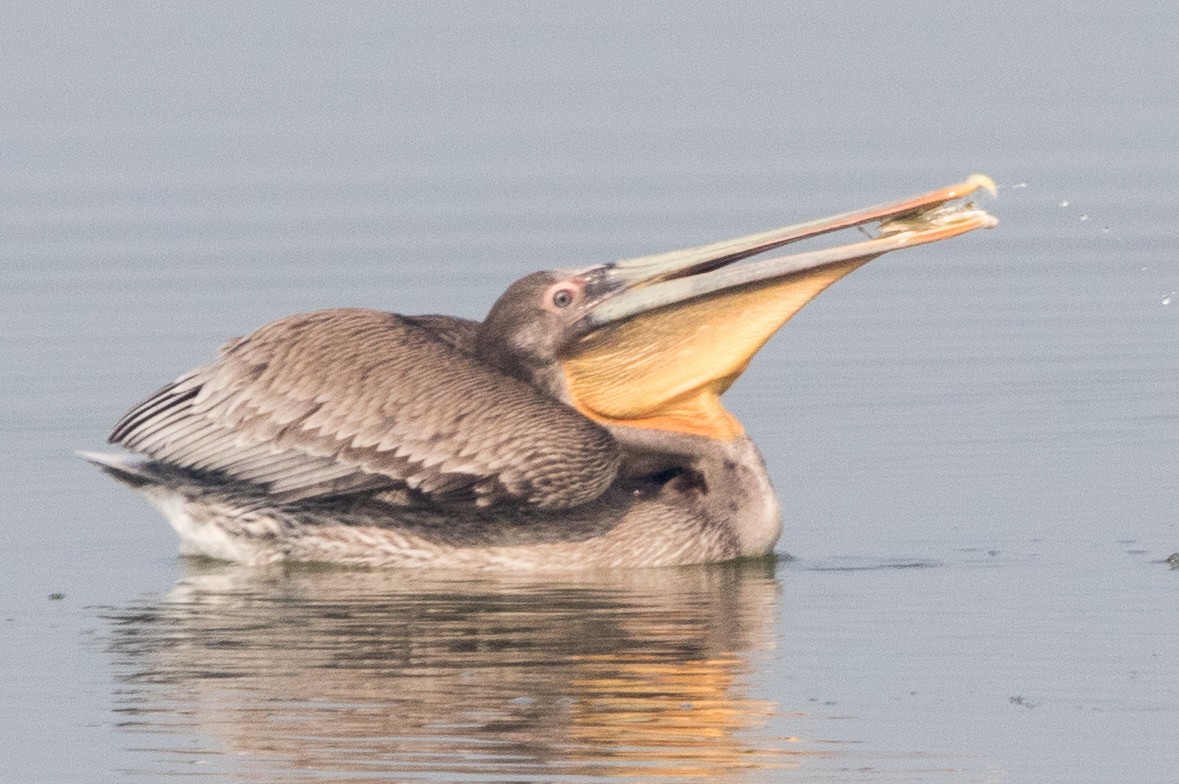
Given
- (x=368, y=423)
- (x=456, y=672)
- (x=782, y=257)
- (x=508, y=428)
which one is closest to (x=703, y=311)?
(x=782, y=257)

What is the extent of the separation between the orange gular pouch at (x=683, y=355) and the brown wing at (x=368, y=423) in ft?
0.80

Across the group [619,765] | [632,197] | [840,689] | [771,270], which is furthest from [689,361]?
[632,197]

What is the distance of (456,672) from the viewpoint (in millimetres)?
9242

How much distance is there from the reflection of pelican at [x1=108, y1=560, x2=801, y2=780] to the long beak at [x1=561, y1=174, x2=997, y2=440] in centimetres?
61

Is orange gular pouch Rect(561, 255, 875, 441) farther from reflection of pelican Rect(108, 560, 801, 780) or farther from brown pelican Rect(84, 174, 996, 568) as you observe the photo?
reflection of pelican Rect(108, 560, 801, 780)

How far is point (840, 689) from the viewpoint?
8812 millimetres

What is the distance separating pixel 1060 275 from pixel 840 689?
787 cm

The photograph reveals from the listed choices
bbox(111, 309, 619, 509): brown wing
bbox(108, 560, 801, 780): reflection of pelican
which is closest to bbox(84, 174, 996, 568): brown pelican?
bbox(111, 309, 619, 509): brown wing

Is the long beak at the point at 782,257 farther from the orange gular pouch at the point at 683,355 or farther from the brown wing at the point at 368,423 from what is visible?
the brown wing at the point at 368,423

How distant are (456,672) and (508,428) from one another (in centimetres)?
137

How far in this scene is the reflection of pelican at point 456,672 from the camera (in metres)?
8.28

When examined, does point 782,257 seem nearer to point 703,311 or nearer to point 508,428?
point 703,311

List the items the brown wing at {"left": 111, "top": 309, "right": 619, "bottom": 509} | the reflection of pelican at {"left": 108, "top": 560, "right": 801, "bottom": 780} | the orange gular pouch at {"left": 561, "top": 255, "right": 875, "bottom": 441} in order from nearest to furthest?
the reflection of pelican at {"left": 108, "top": 560, "right": 801, "bottom": 780} < the brown wing at {"left": 111, "top": 309, "right": 619, "bottom": 509} < the orange gular pouch at {"left": 561, "top": 255, "right": 875, "bottom": 441}

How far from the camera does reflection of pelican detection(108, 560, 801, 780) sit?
Result: 27.2ft
